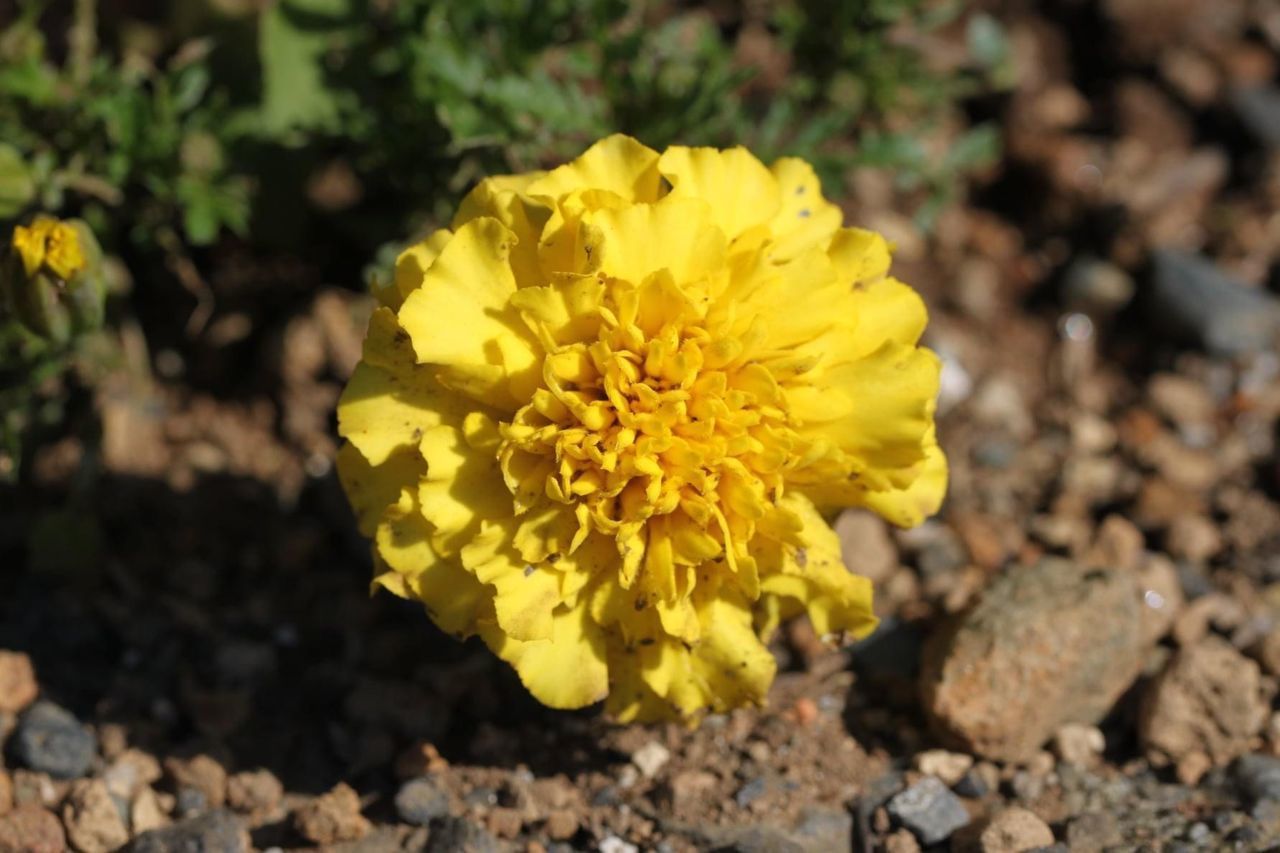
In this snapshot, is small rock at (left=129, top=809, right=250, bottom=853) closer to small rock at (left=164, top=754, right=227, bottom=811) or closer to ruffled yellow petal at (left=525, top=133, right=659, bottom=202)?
small rock at (left=164, top=754, right=227, bottom=811)

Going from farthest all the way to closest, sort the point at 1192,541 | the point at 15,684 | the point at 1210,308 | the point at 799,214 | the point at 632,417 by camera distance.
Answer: the point at 1210,308 < the point at 1192,541 < the point at 15,684 < the point at 799,214 < the point at 632,417

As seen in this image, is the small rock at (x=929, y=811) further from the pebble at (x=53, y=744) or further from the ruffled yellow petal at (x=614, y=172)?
the pebble at (x=53, y=744)

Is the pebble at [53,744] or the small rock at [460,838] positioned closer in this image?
the small rock at [460,838]

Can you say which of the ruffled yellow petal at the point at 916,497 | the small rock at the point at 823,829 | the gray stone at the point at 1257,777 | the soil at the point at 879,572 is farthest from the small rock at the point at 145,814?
the gray stone at the point at 1257,777

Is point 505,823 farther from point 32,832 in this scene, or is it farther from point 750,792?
point 32,832

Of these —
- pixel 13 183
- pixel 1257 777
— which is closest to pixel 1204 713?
pixel 1257 777

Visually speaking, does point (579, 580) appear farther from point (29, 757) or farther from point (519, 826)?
point (29, 757)
